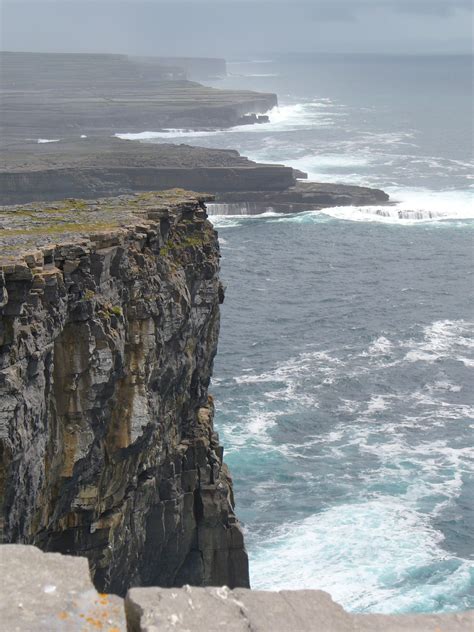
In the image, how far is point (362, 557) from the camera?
48.9 meters

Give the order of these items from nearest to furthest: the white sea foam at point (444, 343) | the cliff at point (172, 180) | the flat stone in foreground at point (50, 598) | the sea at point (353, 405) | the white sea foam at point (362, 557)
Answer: the flat stone in foreground at point (50, 598) < the white sea foam at point (362, 557) < the sea at point (353, 405) < the white sea foam at point (444, 343) < the cliff at point (172, 180)

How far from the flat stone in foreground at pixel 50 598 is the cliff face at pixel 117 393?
17.8 meters

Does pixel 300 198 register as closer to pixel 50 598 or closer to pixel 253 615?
pixel 253 615

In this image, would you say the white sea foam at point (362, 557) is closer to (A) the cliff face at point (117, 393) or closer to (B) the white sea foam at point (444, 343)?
(A) the cliff face at point (117, 393)

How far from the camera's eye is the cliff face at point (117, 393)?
96.6ft

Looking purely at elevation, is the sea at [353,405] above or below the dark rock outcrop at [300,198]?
below

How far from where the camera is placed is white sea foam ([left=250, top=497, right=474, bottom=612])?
45906 mm

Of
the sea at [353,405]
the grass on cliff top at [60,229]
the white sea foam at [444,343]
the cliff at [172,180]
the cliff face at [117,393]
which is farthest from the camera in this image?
the cliff at [172,180]

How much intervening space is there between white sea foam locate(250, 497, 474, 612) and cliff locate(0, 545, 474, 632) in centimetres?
3537

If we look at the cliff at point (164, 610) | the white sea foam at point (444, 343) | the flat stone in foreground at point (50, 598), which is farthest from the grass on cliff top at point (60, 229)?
the white sea foam at point (444, 343)

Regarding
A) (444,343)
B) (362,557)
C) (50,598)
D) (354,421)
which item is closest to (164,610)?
(50,598)

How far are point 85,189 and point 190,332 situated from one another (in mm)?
92597

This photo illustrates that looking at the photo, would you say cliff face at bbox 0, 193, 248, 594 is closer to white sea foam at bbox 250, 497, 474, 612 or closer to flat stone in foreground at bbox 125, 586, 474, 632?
white sea foam at bbox 250, 497, 474, 612

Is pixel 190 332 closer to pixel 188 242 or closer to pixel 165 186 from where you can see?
pixel 188 242
